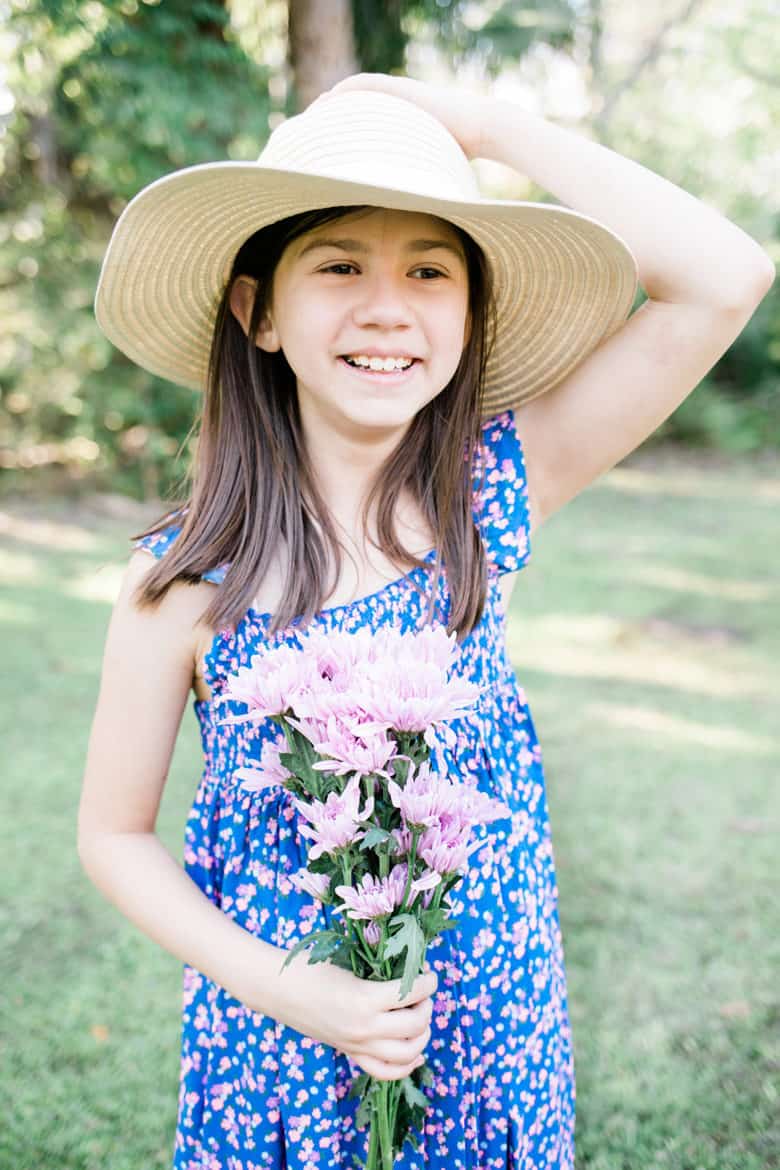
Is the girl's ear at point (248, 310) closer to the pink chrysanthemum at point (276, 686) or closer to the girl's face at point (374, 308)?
the girl's face at point (374, 308)

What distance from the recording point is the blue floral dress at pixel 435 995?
1503 millimetres

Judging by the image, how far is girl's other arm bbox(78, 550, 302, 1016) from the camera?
4.71 ft

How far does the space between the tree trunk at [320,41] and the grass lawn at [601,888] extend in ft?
10.4

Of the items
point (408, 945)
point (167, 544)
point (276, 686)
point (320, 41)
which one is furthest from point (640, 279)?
point (320, 41)

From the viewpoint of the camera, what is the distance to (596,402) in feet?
5.56

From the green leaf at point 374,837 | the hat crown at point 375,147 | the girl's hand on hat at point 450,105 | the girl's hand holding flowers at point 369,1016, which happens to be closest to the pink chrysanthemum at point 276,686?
the green leaf at point 374,837

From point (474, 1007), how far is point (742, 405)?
1440 centimetres

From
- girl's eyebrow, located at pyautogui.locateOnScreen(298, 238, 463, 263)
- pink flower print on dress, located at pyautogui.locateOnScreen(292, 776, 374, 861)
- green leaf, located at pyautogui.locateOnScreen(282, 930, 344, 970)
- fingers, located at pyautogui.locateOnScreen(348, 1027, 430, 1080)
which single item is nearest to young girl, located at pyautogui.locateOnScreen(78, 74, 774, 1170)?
girl's eyebrow, located at pyautogui.locateOnScreen(298, 238, 463, 263)

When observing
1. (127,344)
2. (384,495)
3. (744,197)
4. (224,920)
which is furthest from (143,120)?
(744,197)

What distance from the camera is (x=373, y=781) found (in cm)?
102

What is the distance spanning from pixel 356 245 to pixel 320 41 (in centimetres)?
431

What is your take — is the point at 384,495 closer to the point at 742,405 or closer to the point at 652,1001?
the point at 652,1001

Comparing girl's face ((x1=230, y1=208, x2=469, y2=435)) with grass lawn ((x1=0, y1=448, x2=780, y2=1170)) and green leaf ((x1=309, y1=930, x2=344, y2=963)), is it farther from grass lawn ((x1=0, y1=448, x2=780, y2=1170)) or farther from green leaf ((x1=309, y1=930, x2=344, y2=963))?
green leaf ((x1=309, y1=930, x2=344, y2=963))

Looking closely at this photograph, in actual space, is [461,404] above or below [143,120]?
below
